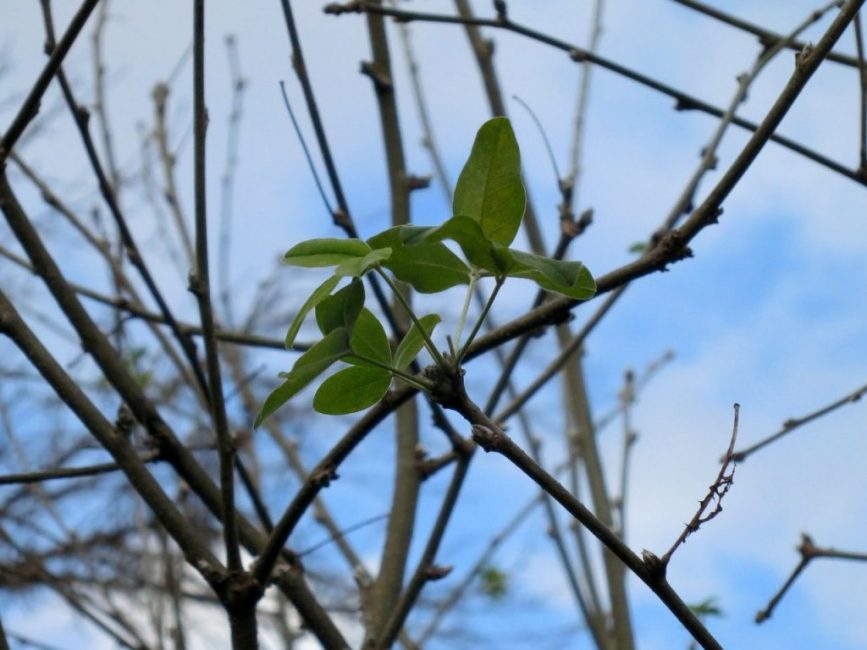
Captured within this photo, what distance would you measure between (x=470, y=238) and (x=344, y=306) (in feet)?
0.25

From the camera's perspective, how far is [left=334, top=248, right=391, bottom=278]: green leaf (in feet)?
1.69

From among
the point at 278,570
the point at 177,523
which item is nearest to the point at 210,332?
the point at 177,523

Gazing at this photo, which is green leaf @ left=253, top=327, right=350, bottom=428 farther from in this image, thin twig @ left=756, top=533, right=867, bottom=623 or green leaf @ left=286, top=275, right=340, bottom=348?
thin twig @ left=756, top=533, right=867, bottom=623

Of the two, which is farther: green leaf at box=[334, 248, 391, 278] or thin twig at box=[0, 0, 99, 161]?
thin twig at box=[0, 0, 99, 161]

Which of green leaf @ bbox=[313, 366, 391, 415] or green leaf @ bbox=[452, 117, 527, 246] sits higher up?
green leaf @ bbox=[452, 117, 527, 246]

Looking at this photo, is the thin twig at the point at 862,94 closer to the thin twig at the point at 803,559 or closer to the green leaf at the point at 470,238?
the thin twig at the point at 803,559

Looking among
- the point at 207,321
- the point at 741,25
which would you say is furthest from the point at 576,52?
the point at 207,321

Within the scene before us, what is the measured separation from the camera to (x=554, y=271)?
553 millimetres

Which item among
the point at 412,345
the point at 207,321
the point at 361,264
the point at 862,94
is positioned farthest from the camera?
the point at 862,94

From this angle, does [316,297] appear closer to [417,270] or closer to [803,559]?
[417,270]

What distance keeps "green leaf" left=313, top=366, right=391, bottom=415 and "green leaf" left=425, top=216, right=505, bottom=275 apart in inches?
3.8

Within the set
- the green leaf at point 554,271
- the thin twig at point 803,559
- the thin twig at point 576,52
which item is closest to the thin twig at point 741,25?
the thin twig at point 576,52

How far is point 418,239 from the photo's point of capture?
562 millimetres

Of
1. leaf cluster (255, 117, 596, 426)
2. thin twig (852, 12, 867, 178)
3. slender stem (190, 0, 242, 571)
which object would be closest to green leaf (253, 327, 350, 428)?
leaf cluster (255, 117, 596, 426)
